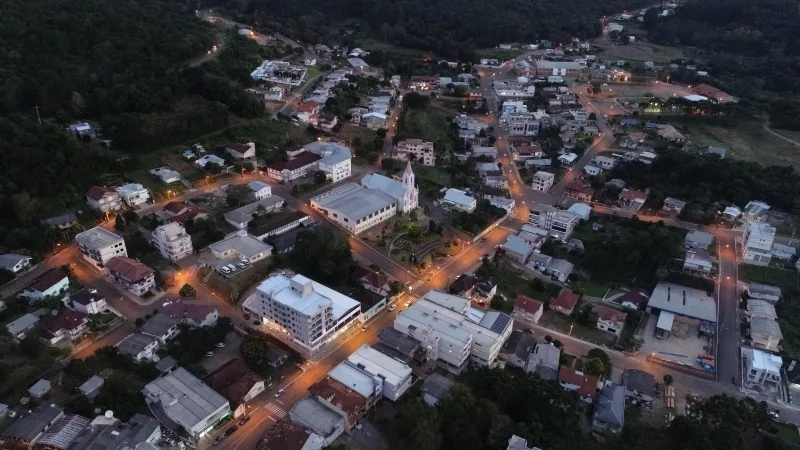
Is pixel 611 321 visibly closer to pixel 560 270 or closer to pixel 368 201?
pixel 560 270

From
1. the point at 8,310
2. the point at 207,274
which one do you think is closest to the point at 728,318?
the point at 207,274

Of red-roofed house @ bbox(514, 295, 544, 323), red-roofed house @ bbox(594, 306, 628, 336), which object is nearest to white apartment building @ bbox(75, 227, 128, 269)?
red-roofed house @ bbox(514, 295, 544, 323)

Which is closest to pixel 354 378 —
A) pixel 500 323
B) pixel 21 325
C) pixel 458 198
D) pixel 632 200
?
pixel 500 323

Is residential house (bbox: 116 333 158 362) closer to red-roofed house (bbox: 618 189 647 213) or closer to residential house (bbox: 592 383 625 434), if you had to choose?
residential house (bbox: 592 383 625 434)

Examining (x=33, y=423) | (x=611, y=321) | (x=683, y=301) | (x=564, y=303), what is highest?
(x=33, y=423)

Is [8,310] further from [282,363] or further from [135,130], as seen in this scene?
[135,130]

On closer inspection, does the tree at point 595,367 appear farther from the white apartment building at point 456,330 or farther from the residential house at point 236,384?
the residential house at point 236,384
